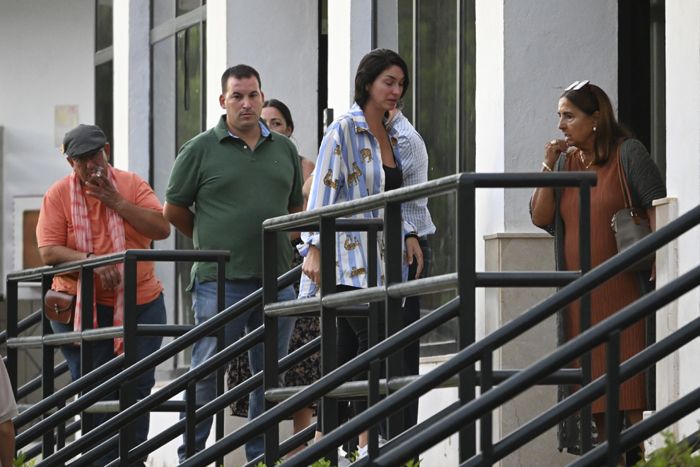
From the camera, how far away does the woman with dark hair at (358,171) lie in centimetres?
750

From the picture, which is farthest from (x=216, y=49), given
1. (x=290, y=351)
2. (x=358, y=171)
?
(x=358, y=171)

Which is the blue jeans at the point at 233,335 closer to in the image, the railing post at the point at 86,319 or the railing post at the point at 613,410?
the railing post at the point at 86,319

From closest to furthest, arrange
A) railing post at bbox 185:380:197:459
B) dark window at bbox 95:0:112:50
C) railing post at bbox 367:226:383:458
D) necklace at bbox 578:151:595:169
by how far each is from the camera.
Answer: railing post at bbox 367:226:383:458
railing post at bbox 185:380:197:459
necklace at bbox 578:151:595:169
dark window at bbox 95:0:112:50

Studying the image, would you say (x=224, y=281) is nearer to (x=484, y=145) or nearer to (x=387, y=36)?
(x=484, y=145)

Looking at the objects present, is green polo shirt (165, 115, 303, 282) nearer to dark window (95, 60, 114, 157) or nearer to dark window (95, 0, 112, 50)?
dark window (95, 60, 114, 157)

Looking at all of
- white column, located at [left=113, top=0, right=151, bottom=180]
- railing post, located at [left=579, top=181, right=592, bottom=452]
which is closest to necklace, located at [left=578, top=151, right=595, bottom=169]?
railing post, located at [left=579, top=181, right=592, bottom=452]

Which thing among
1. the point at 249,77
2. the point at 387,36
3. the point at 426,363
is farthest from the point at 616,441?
the point at 387,36

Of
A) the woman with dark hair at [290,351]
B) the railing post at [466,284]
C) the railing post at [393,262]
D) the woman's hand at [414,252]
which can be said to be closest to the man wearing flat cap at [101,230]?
the woman with dark hair at [290,351]

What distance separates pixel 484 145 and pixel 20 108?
21139mm

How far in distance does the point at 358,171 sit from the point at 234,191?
1.60 meters

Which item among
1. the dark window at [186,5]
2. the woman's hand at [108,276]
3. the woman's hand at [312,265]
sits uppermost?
the dark window at [186,5]

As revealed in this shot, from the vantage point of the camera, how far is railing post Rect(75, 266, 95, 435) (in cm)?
892

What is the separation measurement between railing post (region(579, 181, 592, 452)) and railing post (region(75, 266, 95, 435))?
3.47 metres

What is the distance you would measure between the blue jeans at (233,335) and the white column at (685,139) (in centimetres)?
210
